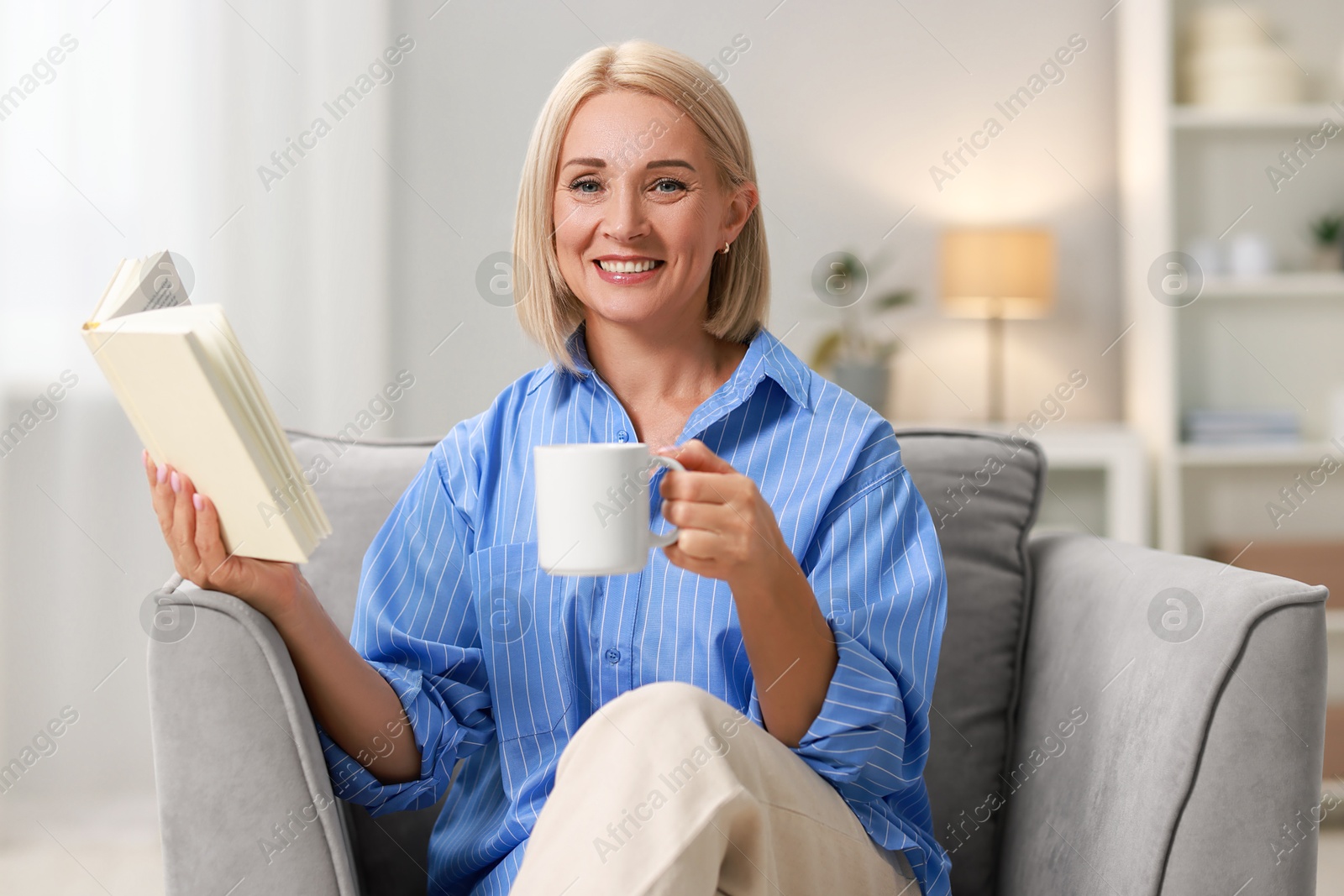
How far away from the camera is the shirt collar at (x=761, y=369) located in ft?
3.67

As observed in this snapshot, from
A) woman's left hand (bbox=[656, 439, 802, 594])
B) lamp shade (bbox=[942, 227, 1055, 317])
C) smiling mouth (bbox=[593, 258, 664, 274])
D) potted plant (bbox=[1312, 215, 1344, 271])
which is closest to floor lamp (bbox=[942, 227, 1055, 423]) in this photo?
lamp shade (bbox=[942, 227, 1055, 317])

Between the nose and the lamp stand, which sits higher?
the nose

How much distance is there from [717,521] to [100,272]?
2.03 meters

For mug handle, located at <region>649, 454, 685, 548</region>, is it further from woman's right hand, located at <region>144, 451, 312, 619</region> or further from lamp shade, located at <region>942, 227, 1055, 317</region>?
lamp shade, located at <region>942, 227, 1055, 317</region>

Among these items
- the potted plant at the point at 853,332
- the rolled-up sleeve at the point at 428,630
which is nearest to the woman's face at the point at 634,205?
the rolled-up sleeve at the point at 428,630

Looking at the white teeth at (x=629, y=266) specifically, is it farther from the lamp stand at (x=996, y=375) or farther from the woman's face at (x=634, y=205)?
the lamp stand at (x=996, y=375)

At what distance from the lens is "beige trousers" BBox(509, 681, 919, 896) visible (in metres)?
0.73

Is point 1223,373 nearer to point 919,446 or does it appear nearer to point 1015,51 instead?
point 1015,51

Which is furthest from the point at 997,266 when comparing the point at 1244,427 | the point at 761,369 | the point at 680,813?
the point at 680,813

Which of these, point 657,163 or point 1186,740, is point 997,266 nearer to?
point 657,163

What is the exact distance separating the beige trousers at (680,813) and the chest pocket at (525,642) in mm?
242

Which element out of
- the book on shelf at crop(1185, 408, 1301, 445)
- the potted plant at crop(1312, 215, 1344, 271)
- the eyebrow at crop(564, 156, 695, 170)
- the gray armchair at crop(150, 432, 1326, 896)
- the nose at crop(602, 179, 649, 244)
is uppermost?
the eyebrow at crop(564, 156, 695, 170)

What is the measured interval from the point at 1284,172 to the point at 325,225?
258cm

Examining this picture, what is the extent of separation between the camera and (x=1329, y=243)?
293cm
